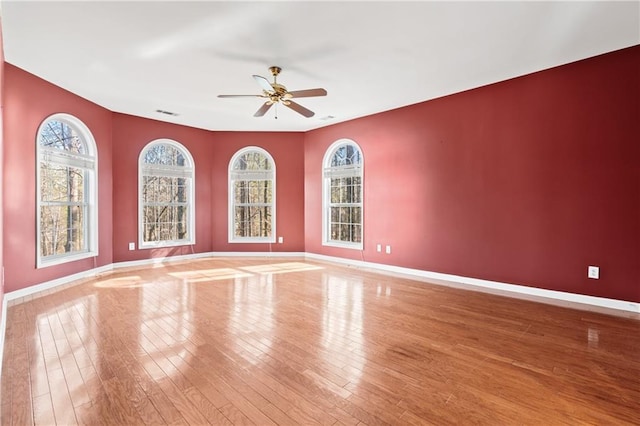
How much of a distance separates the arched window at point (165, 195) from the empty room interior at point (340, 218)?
4cm

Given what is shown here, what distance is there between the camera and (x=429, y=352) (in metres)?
2.43

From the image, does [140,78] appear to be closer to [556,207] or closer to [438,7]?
[438,7]

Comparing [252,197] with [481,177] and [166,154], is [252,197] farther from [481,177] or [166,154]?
[481,177]

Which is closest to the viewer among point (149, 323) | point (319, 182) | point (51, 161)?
point (149, 323)

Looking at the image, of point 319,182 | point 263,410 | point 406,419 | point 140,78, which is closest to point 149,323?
point 263,410

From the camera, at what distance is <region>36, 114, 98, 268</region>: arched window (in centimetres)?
420

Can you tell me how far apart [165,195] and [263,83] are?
3.89 m

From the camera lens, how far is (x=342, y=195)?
625 cm

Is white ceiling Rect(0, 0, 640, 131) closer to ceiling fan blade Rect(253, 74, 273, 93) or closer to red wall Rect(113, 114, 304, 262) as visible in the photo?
ceiling fan blade Rect(253, 74, 273, 93)

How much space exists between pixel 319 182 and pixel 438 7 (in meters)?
4.19

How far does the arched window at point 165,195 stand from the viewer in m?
5.83

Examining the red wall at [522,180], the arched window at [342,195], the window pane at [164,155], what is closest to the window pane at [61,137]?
the window pane at [164,155]

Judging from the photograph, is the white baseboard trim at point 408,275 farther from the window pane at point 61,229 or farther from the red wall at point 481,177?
the window pane at point 61,229

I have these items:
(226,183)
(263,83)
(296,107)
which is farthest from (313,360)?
(226,183)
